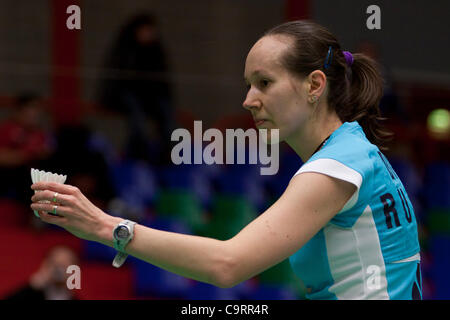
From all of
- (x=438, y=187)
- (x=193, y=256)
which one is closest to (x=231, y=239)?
(x=193, y=256)

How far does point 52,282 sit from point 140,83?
88.9 inches

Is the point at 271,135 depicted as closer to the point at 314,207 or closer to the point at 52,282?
the point at 314,207

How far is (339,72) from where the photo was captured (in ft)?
6.69

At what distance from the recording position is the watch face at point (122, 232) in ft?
5.54

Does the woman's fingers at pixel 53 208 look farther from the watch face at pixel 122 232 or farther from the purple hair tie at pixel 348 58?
the purple hair tie at pixel 348 58

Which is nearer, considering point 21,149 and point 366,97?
point 366,97

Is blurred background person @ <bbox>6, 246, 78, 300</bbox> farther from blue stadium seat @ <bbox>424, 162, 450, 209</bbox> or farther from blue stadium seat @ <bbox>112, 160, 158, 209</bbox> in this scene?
blue stadium seat @ <bbox>424, 162, 450, 209</bbox>

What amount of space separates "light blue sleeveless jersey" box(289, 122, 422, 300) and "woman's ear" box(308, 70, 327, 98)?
0.39 ft

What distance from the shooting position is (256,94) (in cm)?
193

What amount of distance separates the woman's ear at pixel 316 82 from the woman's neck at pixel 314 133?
0.07m

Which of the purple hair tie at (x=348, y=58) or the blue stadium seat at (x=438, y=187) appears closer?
the purple hair tie at (x=348, y=58)

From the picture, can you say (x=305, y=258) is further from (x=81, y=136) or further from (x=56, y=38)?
(x=56, y=38)

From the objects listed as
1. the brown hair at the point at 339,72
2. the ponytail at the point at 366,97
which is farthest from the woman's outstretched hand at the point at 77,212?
the ponytail at the point at 366,97
